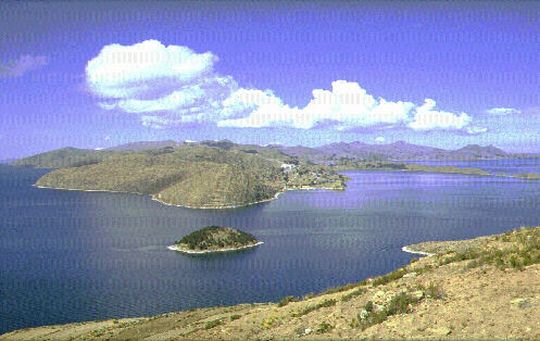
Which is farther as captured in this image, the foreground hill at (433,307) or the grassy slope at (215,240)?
the grassy slope at (215,240)

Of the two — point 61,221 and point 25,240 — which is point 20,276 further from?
point 61,221

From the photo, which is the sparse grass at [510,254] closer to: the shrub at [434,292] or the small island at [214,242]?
the shrub at [434,292]

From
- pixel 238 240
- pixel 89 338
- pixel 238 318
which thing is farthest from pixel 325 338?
pixel 238 240

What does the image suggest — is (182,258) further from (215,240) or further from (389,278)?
(389,278)

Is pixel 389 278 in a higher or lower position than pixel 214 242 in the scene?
higher

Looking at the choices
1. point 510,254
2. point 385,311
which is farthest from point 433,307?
point 510,254

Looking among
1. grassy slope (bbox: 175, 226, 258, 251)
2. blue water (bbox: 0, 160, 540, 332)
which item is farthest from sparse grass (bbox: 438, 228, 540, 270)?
grassy slope (bbox: 175, 226, 258, 251)

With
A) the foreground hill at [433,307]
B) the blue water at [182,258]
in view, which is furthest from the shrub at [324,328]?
the blue water at [182,258]
